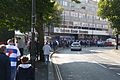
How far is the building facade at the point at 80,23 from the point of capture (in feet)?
332

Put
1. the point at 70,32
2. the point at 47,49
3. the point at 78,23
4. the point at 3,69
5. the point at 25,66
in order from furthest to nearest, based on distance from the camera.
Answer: the point at 78,23
the point at 70,32
the point at 47,49
the point at 25,66
the point at 3,69

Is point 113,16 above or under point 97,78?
above

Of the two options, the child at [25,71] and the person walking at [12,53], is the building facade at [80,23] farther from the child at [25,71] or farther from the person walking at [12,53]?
the child at [25,71]

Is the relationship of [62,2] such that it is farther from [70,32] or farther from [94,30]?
[94,30]

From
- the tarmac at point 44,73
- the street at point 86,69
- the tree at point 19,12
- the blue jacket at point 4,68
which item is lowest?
the street at point 86,69

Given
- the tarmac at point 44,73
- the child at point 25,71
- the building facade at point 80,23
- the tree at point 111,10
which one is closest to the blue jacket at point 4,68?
the child at point 25,71

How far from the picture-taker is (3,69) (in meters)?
7.72

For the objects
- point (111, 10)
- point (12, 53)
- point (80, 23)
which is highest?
point (111, 10)

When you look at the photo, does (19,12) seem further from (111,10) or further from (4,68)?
(111,10)

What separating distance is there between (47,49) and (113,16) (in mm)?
26153

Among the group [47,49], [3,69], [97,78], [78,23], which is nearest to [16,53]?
[3,69]

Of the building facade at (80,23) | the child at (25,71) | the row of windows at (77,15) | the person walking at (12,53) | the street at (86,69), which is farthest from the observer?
the row of windows at (77,15)

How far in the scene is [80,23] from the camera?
11262cm

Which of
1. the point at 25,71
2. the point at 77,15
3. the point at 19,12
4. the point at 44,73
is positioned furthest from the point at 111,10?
the point at 77,15
